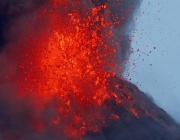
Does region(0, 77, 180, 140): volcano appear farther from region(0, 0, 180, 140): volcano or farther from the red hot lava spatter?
the red hot lava spatter

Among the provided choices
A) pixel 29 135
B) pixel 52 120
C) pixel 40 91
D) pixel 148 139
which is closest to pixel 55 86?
pixel 40 91

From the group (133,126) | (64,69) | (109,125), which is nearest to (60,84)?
(64,69)

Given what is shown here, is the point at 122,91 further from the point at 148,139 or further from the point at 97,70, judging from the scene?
the point at 148,139

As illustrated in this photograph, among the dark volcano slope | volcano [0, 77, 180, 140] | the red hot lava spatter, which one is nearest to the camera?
volcano [0, 77, 180, 140]

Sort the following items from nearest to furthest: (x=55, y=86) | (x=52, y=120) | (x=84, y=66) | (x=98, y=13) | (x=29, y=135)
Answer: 1. (x=29, y=135)
2. (x=52, y=120)
3. (x=55, y=86)
4. (x=84, y=66)
5. (x=98, y=13)

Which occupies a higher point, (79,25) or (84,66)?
(79,25)

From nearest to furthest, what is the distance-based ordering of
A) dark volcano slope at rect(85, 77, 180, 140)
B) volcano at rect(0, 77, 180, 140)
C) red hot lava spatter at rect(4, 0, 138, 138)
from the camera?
volcano at rect(0, 77, 180, 140), dark volcano slope at rect(85, 77, 180, 140), red hot lava spatter at rect(4, 0, 138, 138)

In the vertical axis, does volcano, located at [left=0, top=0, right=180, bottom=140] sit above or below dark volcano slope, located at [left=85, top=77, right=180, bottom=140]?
above

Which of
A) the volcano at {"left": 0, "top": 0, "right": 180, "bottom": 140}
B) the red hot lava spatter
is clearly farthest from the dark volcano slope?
the red hot lava spatter

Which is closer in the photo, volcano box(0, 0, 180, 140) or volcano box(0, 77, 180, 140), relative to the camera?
volcano box(0, 77, 180, 140)
